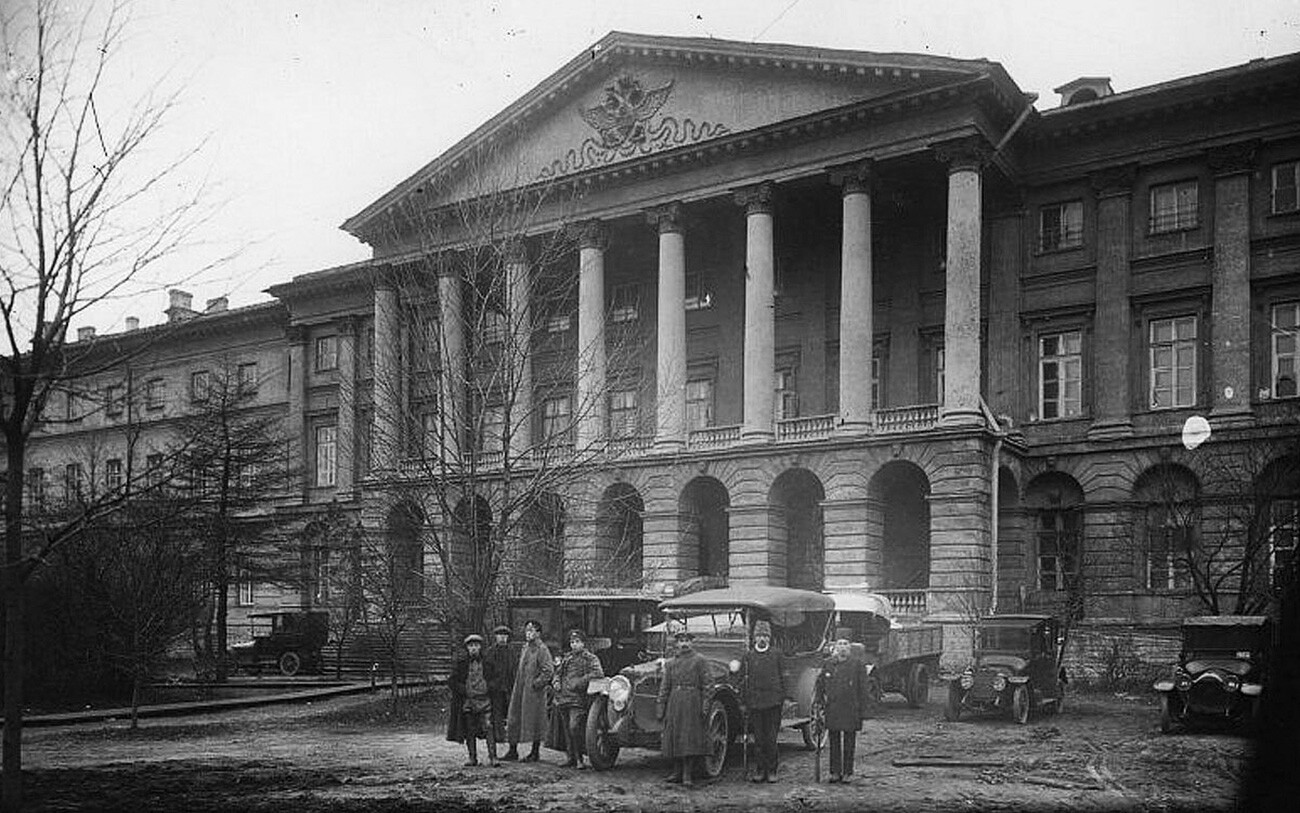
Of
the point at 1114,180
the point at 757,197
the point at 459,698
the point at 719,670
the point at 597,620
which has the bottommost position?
the point at 459,698

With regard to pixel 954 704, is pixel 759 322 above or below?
above

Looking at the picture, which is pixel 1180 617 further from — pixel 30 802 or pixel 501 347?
pixel 30 802

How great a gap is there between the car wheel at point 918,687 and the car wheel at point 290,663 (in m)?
24.0

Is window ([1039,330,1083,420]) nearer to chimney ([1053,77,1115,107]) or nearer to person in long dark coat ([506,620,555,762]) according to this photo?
chimney ([1053,77,1115,107])

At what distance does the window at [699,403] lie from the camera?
42688 millimetres

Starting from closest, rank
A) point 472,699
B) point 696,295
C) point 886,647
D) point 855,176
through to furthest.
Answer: point 472,699 < point 886,647 < point 855,176 < point 696,295

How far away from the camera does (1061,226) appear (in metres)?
36.8

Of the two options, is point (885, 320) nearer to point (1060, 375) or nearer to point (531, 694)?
point (1060, 375)

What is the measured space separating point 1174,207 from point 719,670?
2443 cm

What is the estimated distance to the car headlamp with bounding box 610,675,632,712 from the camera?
642 inches

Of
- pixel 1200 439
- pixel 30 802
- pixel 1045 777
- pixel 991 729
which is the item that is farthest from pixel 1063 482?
pixel 30 802

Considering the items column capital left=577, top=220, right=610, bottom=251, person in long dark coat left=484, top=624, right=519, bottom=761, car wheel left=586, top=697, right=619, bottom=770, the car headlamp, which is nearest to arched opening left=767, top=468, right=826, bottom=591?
column capital left=577, top=220, right=610, bottom=251

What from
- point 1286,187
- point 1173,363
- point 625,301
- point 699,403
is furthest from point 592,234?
point 1286,187

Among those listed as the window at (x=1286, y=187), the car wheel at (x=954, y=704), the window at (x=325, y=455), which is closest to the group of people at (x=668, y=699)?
the car wheel at (x=954, y=704)
